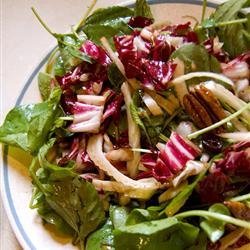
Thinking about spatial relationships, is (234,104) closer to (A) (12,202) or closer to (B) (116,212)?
(B) (116,212)

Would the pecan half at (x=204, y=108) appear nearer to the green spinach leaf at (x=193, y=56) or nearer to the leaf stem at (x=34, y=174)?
the green spinach leaf at (x=193, y=56)

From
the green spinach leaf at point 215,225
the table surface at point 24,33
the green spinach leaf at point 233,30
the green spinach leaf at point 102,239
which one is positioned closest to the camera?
the green spinach leaf at point 215,225

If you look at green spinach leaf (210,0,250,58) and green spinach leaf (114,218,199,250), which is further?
green spinach leaf (210,0,250,58)

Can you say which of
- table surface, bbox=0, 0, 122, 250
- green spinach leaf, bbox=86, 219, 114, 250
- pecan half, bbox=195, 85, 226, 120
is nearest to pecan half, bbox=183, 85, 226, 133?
pecan half, bbox=195, 85, 226, 120

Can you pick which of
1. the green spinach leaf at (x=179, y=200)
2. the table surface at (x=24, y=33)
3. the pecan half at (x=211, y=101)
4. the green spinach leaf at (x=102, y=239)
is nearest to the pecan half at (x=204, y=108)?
the pecan half at (x=211, y=101)

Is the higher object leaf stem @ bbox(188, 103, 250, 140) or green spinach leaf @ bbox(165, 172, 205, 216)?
leaf stem @ bbox(188, 103, 250, 140)

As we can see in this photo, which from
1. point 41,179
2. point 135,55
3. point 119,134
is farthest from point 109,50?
point 41,179

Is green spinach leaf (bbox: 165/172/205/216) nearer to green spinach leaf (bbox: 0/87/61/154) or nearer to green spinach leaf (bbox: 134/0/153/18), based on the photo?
green spinach leaf (bbox: 0/87/61/154)
